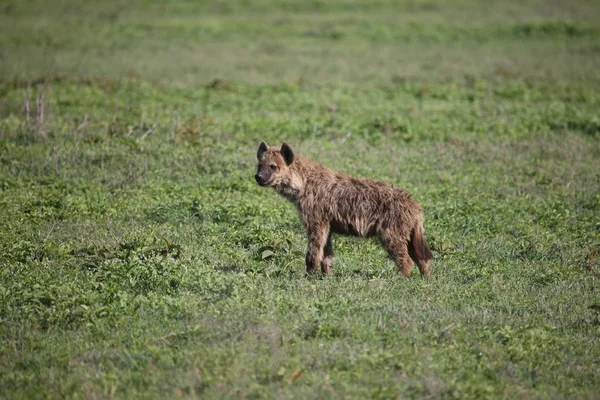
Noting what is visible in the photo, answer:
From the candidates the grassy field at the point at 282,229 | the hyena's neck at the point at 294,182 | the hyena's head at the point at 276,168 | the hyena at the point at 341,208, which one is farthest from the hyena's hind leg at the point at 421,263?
the hyena's head at the point at 276,168

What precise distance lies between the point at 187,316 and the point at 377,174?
20.6 feet

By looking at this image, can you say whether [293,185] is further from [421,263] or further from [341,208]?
[421,263]

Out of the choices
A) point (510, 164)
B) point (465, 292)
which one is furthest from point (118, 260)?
point (510, 164)

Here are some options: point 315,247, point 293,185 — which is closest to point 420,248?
point 315,247

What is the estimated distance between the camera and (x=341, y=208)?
9539mm

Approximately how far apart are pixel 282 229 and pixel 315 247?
1.81 meters

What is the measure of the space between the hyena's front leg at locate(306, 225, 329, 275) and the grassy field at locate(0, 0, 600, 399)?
0.70 feet

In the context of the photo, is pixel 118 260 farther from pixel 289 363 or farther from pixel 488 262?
pixel 488 262

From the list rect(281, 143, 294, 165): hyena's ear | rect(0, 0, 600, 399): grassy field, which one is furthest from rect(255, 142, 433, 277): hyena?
rect(0, 0, 600, 399): grassy field

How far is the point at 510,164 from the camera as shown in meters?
14.7

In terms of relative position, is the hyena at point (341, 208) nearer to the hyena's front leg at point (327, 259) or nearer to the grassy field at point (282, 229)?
the hyena's front leg at point (327, 259)

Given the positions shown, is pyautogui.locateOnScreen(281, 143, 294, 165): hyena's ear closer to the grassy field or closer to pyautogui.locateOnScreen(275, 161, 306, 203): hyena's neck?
pyautogui.locateOnScreen(275, 161, 306, 203): hyena's neck

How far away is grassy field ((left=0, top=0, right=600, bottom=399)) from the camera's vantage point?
7070 mm

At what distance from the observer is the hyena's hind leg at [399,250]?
9.27m
